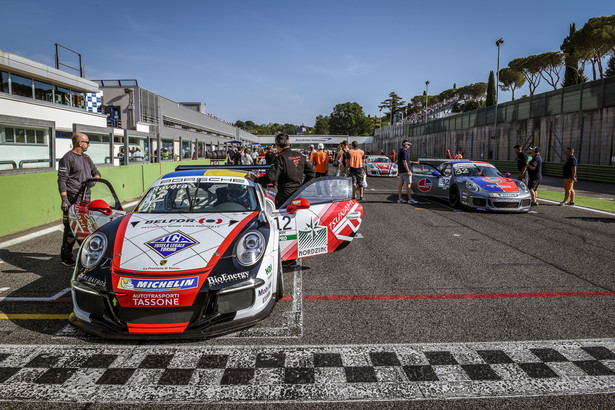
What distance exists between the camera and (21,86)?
22.3 metres

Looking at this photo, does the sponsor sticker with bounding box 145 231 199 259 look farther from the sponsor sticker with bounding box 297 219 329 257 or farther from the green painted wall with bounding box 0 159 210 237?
the green painted wall with bounding box 0 159 210 237

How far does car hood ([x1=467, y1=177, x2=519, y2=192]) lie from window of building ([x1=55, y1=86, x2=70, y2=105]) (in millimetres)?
Result: 25190

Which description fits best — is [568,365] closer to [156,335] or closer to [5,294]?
[156,335]

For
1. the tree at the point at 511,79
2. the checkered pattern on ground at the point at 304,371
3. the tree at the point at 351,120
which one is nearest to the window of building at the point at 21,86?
the checkered pattern on ground at the point at 304,371

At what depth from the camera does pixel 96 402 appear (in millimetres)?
2482

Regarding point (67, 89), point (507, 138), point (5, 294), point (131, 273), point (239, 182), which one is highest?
point (67, 89)

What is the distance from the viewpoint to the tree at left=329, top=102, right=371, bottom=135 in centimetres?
13625

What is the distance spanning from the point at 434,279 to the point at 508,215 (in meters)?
6.01

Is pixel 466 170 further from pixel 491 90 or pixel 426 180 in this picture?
pixel 491 90

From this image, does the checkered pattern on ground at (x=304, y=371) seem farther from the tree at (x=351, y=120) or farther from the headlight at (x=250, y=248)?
the tree at (x=351, y=120)

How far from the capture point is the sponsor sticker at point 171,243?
3465 mm

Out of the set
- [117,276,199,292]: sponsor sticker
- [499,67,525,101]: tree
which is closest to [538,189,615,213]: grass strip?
[117,276,199,292]: sponsor sticker

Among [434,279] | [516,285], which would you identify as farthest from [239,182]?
[516,285]

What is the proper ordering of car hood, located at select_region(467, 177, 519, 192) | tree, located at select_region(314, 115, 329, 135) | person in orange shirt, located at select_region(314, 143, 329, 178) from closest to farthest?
car hood, located at select_region(467, 177, 519, 192)
person in orange shirt, located at select_region(314, 143, 329, 178)
tree, located at select_region(314, 115, 329, 135)
